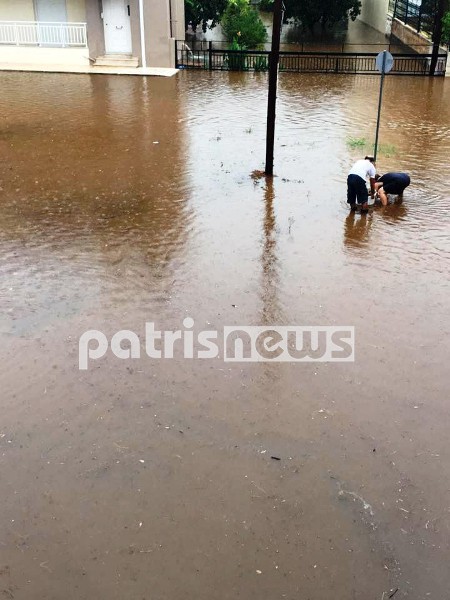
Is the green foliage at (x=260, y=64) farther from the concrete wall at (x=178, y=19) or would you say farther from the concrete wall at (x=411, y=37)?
the concrete wall at (x=411, y=37)

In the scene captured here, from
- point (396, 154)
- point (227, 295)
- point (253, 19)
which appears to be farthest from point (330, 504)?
point (253, 19)

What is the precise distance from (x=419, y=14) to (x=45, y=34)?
19.1m

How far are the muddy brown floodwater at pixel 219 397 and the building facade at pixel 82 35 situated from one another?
1413 centimetres

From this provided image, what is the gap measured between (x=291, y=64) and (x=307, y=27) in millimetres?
12950

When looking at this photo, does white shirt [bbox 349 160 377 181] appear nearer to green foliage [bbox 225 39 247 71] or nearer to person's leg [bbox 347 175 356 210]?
person's leg [bbox 347 175 356 210]

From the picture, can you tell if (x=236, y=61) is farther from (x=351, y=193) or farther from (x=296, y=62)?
(x=351, y=193)

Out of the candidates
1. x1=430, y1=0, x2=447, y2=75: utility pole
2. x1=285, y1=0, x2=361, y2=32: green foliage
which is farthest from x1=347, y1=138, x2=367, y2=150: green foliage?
x1=285, y1=0, x2=361, y2=32: green foliage

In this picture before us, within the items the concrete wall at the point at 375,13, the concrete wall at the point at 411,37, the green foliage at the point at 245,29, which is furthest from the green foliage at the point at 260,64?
the concrete wall at the point at 375,13

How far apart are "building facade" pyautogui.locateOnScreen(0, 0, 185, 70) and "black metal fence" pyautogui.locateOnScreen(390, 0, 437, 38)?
45.0ft

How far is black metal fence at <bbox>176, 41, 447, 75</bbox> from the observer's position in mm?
26562

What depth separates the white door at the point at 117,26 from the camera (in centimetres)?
2556

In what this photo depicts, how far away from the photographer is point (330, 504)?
5.18m

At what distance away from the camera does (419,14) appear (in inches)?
1250

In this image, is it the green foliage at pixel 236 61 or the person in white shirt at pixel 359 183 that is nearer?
the person in white shirt at pixel 359 183
